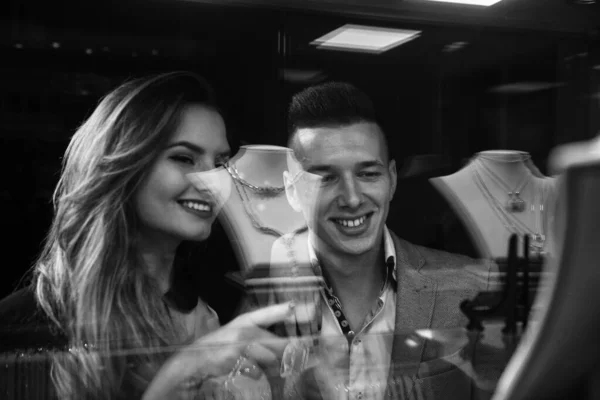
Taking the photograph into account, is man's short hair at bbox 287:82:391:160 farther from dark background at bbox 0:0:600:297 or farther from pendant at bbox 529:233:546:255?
pendant at bbox 529:233:546:255

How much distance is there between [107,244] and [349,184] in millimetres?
924

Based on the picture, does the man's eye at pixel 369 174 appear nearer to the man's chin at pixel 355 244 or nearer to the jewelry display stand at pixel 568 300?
the man's chin at pixel 355 244

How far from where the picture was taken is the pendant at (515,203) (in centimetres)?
261

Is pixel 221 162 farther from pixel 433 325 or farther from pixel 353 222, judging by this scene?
pixel 433 325

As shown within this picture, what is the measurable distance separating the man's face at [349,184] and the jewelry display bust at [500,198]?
23 centimetres

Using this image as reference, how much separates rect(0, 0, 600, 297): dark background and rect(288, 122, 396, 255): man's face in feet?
0.23

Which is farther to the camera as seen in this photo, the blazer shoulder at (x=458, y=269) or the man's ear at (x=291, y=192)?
the blazer shoulder at (x=458, y=269)

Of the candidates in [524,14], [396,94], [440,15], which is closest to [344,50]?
[396,94]

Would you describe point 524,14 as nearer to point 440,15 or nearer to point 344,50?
point 440,15

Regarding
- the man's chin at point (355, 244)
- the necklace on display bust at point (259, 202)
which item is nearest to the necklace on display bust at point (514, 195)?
the man's chin at point (355, 244)

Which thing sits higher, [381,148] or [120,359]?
[381,148]

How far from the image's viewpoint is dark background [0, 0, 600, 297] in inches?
75.0

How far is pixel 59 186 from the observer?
6.32 ft

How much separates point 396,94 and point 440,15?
1.15 feet
